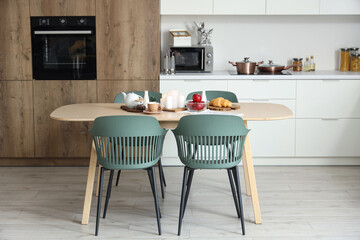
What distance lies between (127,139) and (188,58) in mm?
2021

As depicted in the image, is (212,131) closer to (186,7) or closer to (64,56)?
(186,7)

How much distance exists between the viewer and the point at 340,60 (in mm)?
5453

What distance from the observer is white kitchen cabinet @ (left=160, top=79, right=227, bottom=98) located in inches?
193

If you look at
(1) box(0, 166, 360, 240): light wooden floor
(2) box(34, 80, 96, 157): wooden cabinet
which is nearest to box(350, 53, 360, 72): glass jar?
(1) box(0, 166, 360, 240): light wooden floor

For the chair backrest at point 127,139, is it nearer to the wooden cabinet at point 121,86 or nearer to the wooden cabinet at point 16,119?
the wooden cabinet at point 121,86

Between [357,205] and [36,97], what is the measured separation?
118 inches

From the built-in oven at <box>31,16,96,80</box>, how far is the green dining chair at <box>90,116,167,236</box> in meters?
1.65

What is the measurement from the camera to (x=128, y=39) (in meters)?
4.85

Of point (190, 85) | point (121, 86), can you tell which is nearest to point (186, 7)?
point (190, 85)

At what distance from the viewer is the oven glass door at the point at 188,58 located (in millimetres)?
5031

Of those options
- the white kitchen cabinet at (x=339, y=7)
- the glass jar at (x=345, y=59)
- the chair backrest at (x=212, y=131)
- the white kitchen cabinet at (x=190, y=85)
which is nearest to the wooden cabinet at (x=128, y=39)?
the white kitchen cabinet at (x=190, y=85)

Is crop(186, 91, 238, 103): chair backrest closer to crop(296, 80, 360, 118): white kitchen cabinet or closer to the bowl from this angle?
the bowl

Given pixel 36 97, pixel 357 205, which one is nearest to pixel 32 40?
pixel 36 97

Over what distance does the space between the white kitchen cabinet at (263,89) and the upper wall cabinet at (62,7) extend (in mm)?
A: 1491
